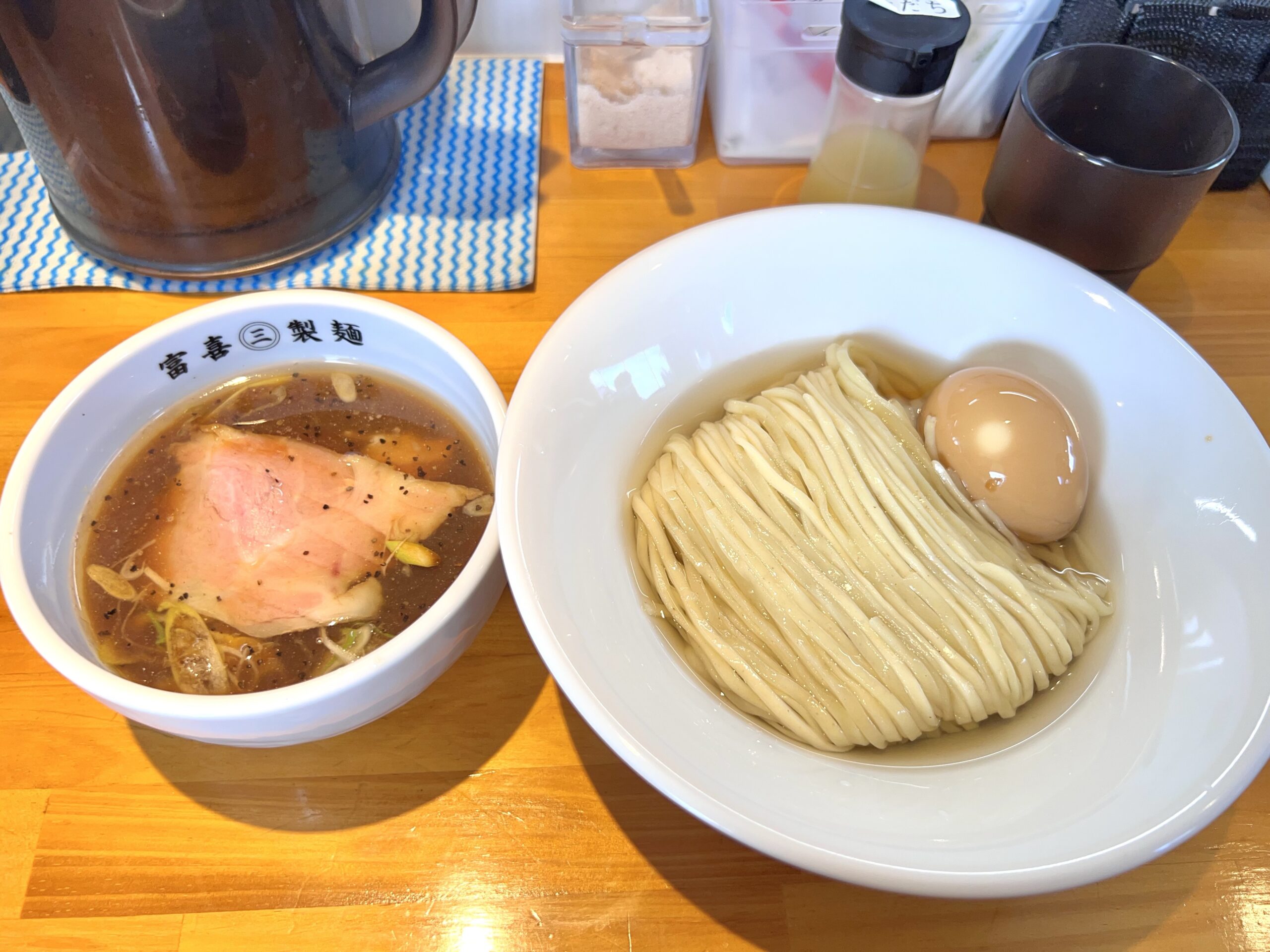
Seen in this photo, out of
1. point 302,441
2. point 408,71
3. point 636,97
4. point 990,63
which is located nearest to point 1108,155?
point 990,63

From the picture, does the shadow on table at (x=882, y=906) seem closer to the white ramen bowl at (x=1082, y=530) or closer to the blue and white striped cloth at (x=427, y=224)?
the white ramen bowl at (x=1082, y=530)

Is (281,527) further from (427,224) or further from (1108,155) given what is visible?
(1108,155)

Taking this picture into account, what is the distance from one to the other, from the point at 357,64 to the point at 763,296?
1.59 feet

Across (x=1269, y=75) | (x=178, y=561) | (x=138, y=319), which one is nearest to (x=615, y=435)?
(x=178, y=561)

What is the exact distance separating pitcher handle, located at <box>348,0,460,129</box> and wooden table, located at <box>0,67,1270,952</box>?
0.53 metres

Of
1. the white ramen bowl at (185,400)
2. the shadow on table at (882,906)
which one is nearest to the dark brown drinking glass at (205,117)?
the white ramen bowl at (185,400)

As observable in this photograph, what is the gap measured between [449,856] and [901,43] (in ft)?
2.56

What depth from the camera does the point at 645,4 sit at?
3.19 feet

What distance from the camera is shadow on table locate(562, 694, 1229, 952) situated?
58 cm

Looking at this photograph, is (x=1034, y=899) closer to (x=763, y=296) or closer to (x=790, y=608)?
(x=790, y=608)

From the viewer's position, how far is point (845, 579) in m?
0.66

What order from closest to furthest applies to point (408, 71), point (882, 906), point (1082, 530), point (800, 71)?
point (882, 906), point (1082, 530), point (408, 71), point (800, 71)

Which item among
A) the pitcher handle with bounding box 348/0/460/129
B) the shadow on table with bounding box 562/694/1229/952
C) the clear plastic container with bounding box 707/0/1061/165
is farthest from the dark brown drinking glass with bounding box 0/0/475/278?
the shadow on table with bounding box 562/694/1229/952

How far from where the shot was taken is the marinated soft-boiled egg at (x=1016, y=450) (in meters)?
0.68
